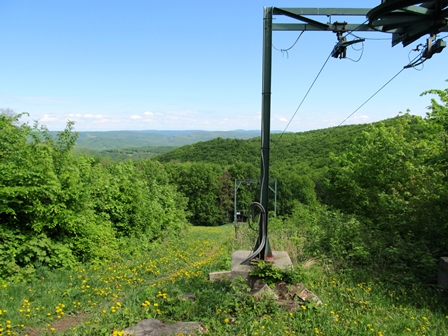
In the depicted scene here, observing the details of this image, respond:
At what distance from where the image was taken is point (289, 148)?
184 ft

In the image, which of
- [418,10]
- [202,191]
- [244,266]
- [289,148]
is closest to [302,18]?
[418,10]

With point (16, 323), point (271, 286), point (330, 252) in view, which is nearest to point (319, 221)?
point (330, 252)

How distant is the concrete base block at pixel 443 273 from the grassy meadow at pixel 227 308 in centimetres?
20

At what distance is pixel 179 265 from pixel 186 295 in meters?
4.52

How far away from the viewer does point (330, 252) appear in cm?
774

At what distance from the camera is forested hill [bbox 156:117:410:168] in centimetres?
4525

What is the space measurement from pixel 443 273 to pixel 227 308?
4.42m

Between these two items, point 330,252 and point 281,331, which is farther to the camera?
point 330,252

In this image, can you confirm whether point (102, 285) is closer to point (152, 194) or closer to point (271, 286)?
point (271, 286)

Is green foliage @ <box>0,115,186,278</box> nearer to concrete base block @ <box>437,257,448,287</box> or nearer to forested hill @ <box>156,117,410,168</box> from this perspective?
forested hill @ <box>156,117,410,168</box>

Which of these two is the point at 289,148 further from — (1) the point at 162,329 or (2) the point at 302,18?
(1) the point at 162,329

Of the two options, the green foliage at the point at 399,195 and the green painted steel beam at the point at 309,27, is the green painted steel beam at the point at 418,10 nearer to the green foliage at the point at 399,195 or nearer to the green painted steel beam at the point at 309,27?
the green painted steel beam at the point at 309,27

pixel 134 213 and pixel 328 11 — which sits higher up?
pixel 328 11

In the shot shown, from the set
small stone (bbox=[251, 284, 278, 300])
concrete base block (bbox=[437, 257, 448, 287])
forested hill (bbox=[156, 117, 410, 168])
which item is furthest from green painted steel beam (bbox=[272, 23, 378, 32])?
forested hill (bbox=[156, 117, 410, 168])
